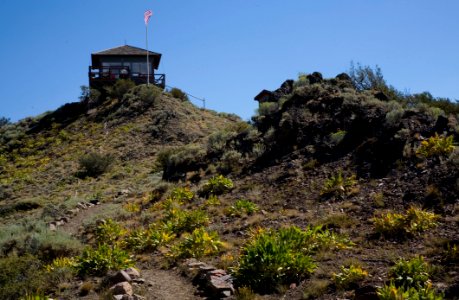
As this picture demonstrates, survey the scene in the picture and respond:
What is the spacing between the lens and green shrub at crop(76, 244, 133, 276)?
9.57 m

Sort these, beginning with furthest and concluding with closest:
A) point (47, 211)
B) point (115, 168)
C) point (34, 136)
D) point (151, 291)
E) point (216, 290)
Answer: point (34, 136)
point (115, 168)
point (47, 211)
point (151, 291)
point (216, 290)

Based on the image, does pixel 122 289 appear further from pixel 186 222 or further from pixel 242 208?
pixel 242 208

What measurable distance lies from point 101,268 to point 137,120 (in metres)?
25.9

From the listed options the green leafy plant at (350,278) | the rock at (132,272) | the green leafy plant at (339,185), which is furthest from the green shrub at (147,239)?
the green leafy plant at (350,278)

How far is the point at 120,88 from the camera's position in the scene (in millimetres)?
39469

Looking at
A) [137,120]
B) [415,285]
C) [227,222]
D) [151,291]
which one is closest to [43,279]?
[151,291]

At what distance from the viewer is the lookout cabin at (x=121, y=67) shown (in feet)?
136

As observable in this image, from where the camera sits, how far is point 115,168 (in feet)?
86.1

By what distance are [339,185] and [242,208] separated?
8.54ft

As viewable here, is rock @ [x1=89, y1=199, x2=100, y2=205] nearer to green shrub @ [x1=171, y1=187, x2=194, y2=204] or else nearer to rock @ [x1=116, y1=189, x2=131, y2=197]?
rock @ [x1=116, y1=189, x2=131, y2=197]

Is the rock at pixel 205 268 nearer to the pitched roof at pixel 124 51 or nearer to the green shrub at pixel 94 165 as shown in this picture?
the green shrub at pixel 94 165

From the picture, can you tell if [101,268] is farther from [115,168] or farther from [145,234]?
[115,168]

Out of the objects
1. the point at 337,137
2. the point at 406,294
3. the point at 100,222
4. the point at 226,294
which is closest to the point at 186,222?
the point at 100,222

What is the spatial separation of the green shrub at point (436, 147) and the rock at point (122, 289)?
819 cm
